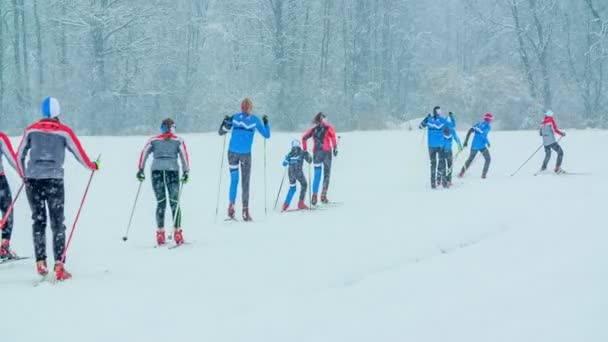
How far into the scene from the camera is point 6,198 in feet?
24.9

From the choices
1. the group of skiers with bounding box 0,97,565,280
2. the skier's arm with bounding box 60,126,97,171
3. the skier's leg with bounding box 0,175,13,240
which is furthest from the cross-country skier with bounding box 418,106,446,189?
the skier's leg with bounding box 0,175,13,240

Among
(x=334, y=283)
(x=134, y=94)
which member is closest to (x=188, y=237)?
(x=334, y=283)

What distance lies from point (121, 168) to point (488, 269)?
13.4 m

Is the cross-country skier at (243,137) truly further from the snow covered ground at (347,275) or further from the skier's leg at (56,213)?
the skier's leg at (56,213)

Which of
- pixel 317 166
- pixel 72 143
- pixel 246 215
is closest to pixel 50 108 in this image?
pixel 72 143

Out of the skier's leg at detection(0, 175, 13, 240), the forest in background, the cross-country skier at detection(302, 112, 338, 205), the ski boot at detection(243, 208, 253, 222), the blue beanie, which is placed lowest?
the ski boot at detection(243, 208, 253, 222)

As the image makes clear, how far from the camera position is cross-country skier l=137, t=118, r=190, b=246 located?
8367 mm

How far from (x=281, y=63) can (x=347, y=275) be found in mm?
27994

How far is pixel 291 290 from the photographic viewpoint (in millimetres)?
5719

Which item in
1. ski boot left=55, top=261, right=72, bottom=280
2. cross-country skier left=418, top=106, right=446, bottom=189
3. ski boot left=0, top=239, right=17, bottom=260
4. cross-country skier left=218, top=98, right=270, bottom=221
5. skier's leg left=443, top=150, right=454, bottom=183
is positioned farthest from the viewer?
skier's leg left=443, top=150, right=454, bottom=183

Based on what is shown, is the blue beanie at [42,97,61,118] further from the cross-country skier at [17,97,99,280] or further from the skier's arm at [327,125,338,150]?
the skier's arm at [327,125,338,150]

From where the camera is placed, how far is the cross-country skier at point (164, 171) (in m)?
8.37

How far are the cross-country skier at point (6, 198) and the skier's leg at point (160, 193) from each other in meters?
1.94

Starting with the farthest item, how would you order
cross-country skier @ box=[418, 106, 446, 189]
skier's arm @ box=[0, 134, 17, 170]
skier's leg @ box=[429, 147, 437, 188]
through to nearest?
1. skier's leg @ box=[429, 147, 437, 188]
2. cross-country skier @ box=[418, 106, 446, 189]
3. skier's arm @ box=[0, 134, 17, 170]
